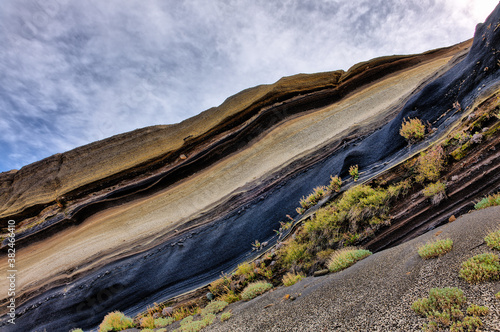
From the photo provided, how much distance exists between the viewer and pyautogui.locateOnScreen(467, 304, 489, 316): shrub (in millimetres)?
2670

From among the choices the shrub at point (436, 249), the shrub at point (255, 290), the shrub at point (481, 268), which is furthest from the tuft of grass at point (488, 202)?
the shrub at point (255, 290)

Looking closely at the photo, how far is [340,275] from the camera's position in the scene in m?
5.66

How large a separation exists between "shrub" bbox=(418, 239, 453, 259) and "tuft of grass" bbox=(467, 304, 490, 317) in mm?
1657

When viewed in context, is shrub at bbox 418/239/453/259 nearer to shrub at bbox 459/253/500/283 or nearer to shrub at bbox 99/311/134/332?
shrub at bbox 459/253/500/283

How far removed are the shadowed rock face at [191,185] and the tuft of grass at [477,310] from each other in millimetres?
6273

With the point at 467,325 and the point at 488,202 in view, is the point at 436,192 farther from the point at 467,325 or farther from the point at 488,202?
the point at 467,325

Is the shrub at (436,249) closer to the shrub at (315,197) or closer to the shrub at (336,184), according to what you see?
the shrub at (336,184)

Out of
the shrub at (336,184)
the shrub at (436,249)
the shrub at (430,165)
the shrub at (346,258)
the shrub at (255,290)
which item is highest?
the shrub at (336,184)

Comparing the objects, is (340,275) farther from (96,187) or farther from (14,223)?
(14,223)

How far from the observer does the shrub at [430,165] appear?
21.4ft

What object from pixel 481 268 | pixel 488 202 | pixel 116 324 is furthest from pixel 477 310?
pixel 116 324

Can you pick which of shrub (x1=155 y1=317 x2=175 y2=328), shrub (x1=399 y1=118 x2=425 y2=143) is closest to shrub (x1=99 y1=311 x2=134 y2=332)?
shrub (x1=155 y1=317 x2=175 y2=328)

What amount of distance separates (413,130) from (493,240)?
5.32m

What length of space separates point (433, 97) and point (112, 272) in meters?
15.0
